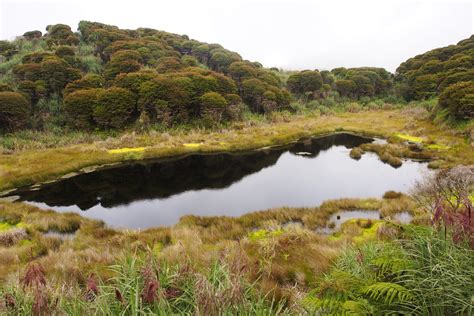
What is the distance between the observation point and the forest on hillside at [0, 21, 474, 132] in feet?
95.4

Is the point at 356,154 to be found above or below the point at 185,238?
above

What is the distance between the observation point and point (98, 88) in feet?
103

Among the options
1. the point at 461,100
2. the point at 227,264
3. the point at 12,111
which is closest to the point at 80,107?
the point at 12,111

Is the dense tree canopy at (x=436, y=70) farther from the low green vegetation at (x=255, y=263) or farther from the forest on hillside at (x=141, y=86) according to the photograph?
the low green vegetation at (x=255, y=263)

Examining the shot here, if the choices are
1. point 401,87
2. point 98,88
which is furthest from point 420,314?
point 401,87

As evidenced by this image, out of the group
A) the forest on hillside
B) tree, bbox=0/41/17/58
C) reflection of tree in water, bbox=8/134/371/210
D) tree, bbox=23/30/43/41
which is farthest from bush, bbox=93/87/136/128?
tree, bbox=23/30/43/41

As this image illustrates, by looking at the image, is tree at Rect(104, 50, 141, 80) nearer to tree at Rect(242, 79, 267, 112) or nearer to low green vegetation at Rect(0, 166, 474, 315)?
tree at Rect(242, 79, 267, 112)

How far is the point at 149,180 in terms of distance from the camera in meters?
18.3

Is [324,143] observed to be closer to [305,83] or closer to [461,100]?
[461,100]

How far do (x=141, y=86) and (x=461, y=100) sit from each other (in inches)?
1185

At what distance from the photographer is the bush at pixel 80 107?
28906mm

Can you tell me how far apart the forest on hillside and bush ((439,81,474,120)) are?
77 mm

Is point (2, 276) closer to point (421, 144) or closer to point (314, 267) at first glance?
point (314, 267)

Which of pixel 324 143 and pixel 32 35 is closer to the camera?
pixel 324 143
